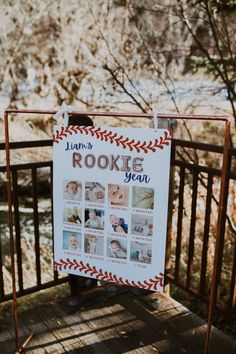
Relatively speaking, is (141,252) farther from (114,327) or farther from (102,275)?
(114,327)

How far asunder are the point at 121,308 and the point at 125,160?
4.35 ft

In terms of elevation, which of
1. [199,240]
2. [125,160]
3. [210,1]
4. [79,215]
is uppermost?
[210,1]

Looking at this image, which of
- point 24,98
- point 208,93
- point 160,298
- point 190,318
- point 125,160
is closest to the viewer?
point 125,160

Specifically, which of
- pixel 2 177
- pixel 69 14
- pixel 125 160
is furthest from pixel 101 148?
pixel 69 14

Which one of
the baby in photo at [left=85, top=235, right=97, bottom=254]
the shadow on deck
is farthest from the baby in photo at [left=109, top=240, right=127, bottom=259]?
the shadow on deck

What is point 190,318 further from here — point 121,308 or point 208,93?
point 208,93

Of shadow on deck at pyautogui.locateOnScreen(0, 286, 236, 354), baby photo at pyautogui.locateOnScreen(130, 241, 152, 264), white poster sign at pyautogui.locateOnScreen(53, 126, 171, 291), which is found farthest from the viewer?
shadow on deck at pyautogui.locateOnScreen(0, 286, 236, 354)

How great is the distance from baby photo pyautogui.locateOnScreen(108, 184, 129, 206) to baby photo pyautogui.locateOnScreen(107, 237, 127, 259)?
24 centimetres

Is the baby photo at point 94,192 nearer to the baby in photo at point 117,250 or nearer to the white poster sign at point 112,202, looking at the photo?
the white poster sign at point 112,202

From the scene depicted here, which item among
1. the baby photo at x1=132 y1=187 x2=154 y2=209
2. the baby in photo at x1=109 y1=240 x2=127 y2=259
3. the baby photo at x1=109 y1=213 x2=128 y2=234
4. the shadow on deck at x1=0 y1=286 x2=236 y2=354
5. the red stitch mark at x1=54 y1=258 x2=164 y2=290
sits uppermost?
the baby photo at x1=132 y1=187 x2=154 y2=209

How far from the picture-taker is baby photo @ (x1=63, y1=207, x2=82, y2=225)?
7.05 ft

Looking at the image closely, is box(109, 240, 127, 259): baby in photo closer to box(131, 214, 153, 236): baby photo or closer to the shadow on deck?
box(131, 214, 153, 236): baby photo

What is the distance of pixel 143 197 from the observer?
1980mm

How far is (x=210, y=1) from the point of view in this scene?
362 cm
